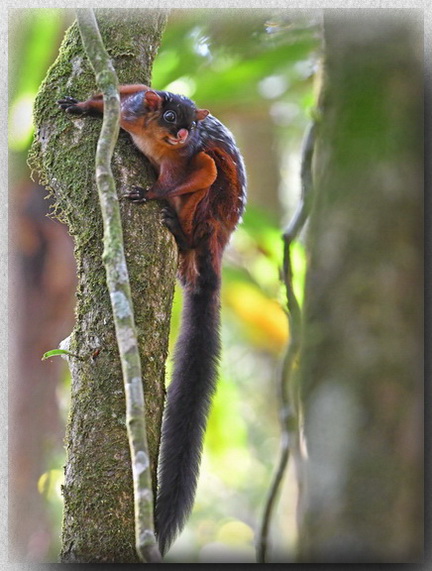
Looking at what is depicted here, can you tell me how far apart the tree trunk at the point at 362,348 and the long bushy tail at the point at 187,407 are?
88 centimetres

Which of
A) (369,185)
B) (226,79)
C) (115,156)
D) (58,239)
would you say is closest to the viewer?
(369,185)

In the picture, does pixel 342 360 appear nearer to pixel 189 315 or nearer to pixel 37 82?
pixel 189 315

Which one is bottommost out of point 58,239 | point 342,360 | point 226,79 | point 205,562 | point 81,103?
point 205,562

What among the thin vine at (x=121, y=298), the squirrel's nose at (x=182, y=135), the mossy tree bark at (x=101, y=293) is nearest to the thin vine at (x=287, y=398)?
the thin vine at (x=121, y=298)

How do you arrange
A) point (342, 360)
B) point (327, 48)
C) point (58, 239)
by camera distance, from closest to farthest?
1. point (342, 360)
2. point (327, 48)
3. point (58, 239)

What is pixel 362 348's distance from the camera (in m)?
2.05

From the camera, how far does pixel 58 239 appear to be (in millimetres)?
4629

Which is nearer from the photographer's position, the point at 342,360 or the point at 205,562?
the point at 342,360

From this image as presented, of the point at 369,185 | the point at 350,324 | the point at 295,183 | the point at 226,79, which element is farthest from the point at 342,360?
the point at 295,183

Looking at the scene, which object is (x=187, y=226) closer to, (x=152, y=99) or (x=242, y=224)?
(x=152, y=99)

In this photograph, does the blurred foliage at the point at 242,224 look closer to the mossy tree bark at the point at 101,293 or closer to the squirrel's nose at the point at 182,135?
the mossy tree bark at the point at 101,293

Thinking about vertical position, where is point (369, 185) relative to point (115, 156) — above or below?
below

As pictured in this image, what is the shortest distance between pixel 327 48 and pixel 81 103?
1.08m

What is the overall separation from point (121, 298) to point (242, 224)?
2.01 meters
